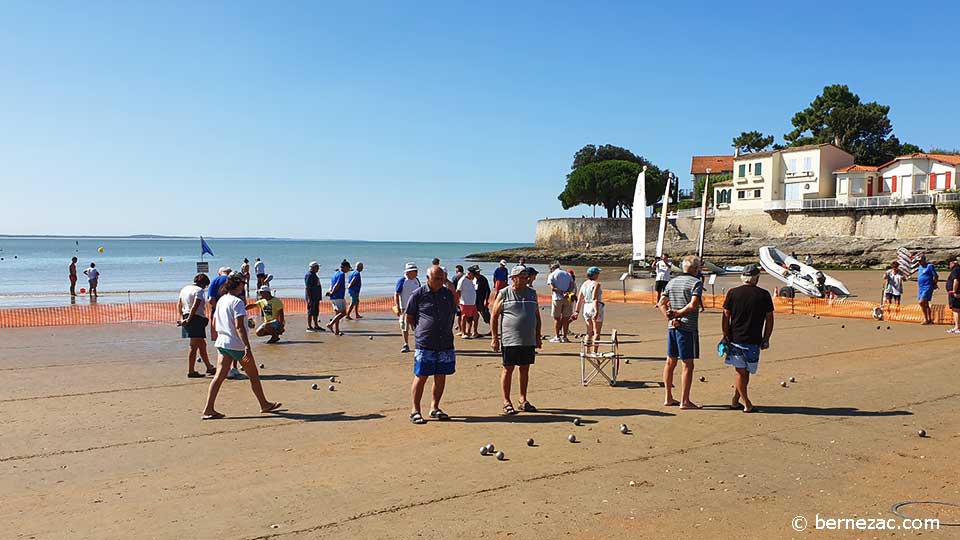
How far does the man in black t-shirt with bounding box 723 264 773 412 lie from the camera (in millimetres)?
8758

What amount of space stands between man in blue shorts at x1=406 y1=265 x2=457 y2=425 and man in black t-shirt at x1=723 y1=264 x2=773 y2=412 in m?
3.41

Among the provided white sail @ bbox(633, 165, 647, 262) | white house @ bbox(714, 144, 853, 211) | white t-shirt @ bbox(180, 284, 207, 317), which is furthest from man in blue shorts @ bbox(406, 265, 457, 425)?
white house @ bbox(714, 144, 853, 211)

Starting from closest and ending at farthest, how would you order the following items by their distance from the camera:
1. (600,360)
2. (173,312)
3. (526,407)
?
(526,407) → (600,360) → (173,312)

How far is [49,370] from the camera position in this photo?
12.2 m

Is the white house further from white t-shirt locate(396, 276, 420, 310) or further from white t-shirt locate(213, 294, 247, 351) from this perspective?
white t-shirt locate(213, 294, 247, 351)

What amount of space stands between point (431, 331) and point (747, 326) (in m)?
3.79

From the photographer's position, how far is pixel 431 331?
8.36m

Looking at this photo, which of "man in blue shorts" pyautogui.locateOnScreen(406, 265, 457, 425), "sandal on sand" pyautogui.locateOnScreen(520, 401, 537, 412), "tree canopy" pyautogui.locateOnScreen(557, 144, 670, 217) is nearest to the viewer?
"man in blue shorts" pyautogui.locateOnScreen(406, 265, 457, 425)

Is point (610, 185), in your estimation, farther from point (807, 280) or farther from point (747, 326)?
point (747, 326)

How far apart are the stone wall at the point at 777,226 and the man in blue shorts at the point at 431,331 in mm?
63045

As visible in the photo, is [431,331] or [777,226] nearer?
[431,331]

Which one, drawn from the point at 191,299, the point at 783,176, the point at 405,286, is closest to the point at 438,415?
the point at 191,299

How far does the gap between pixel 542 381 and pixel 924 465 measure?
5.40 metres

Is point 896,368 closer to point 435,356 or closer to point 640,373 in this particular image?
point 640,373
